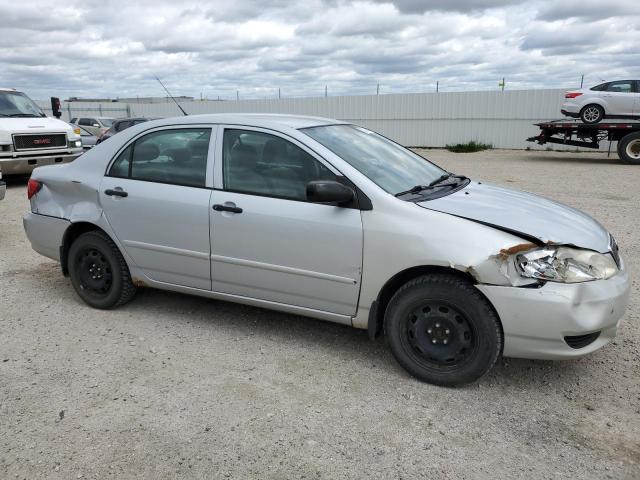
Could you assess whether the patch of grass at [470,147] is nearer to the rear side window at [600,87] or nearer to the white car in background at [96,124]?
the rear side window at [600,87]

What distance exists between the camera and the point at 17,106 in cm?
1216

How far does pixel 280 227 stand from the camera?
3705 millimetres

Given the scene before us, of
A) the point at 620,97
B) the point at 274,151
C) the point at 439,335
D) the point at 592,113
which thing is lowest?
the point at 439,335

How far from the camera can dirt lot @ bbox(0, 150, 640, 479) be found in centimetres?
273

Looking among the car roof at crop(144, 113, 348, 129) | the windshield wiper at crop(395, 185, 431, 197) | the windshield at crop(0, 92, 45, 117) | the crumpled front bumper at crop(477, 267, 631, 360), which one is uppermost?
the windshield at crop(0, 92, 45, 117)

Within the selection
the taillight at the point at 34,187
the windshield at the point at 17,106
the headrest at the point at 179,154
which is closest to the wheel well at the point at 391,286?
the headrest at the point at 179,154

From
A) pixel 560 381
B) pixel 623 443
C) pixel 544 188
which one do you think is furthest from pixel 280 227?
pixel 544 188

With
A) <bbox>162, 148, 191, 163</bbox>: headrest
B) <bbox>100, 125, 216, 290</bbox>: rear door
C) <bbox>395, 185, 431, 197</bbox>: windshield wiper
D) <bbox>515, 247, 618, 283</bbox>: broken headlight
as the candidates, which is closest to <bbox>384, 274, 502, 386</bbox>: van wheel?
<bbox>515, 247, 618, 283</bbox>: broken headlight

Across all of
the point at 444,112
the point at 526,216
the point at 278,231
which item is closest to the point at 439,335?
the point at 526,216

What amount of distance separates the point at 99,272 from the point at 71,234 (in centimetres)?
42

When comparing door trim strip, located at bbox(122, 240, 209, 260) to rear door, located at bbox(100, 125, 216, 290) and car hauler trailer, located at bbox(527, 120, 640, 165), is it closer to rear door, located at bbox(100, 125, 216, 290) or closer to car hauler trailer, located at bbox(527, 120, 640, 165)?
rear door, located at bbox(100, 125, 216, 290)

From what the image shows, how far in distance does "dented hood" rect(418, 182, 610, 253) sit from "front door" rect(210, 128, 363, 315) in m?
0.60

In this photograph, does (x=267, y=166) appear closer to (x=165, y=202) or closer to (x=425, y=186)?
(x=165, y=202)

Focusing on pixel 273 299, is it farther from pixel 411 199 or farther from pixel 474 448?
pixel 474 448
